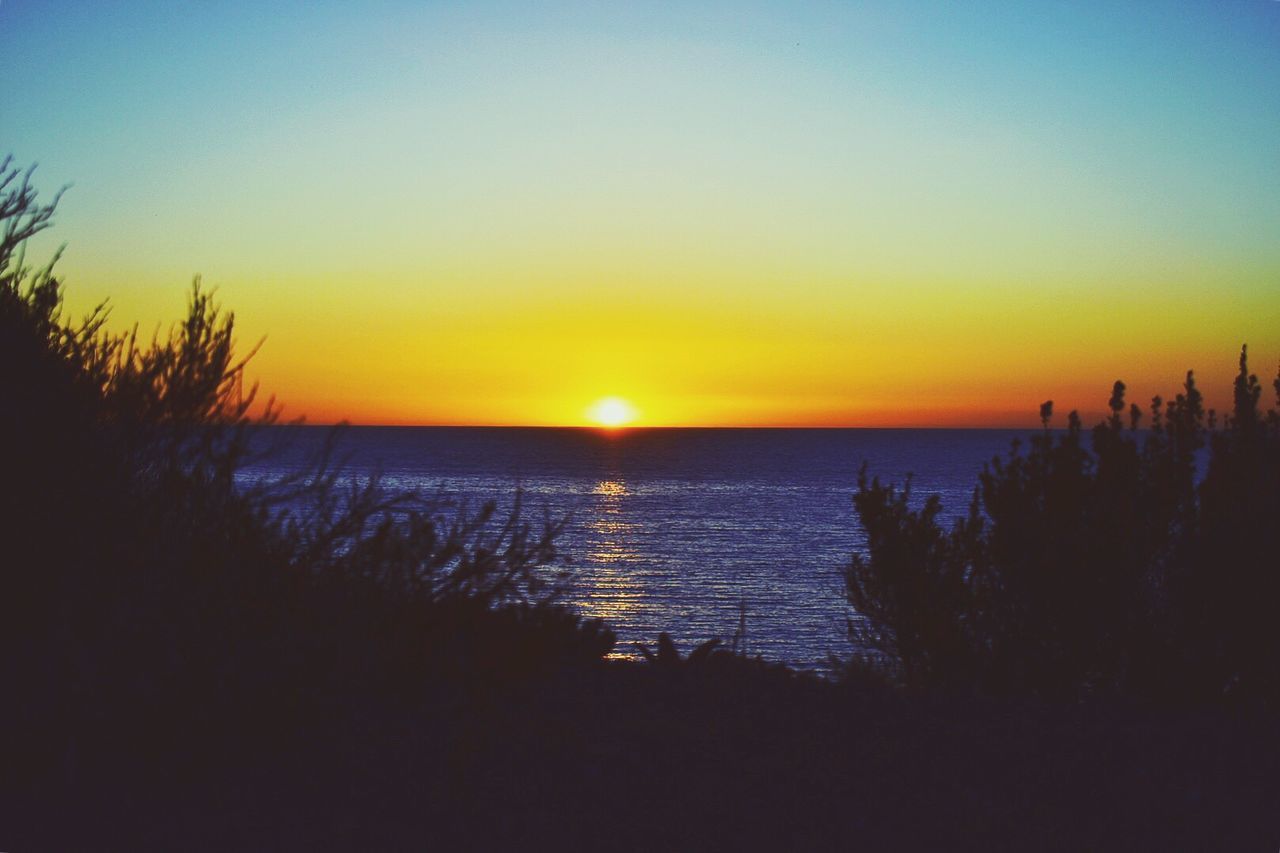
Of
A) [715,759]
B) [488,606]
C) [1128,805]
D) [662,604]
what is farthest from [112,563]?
[662,604]

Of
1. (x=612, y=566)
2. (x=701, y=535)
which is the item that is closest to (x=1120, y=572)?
(x=612, y=566)

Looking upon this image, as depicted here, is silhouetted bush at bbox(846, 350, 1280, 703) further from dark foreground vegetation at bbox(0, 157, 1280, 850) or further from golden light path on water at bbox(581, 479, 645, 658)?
golden light path on water at bbox(581, 479, 645, 658)

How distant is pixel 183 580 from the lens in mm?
6719

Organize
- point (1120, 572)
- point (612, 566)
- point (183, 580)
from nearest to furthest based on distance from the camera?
point (183, 580), point (1120, 572), point (612, 566)

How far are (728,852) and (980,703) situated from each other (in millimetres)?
3822

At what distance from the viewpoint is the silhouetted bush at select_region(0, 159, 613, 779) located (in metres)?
6.29

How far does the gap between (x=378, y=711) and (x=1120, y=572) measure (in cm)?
1103

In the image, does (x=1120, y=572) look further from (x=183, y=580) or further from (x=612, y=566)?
(x=612, y=566)

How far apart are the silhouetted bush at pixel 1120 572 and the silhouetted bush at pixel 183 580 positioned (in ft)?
27.0

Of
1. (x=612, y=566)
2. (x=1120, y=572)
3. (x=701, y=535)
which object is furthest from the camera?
(x=701, y=535)

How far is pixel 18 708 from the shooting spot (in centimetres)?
609

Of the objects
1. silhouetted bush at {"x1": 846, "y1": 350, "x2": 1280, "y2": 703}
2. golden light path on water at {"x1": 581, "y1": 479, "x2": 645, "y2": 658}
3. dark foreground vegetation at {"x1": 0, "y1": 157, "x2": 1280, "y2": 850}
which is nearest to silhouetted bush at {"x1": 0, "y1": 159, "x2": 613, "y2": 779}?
dark foreground vegetation at {"x1": 0, "y1": 157, "x2": 1280, "y2": 850}

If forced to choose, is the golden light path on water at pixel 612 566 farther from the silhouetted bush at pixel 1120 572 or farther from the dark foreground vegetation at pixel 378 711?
the dark foreground vegetation at pixel 378 711

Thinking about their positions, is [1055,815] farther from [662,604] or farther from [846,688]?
[662,604]
